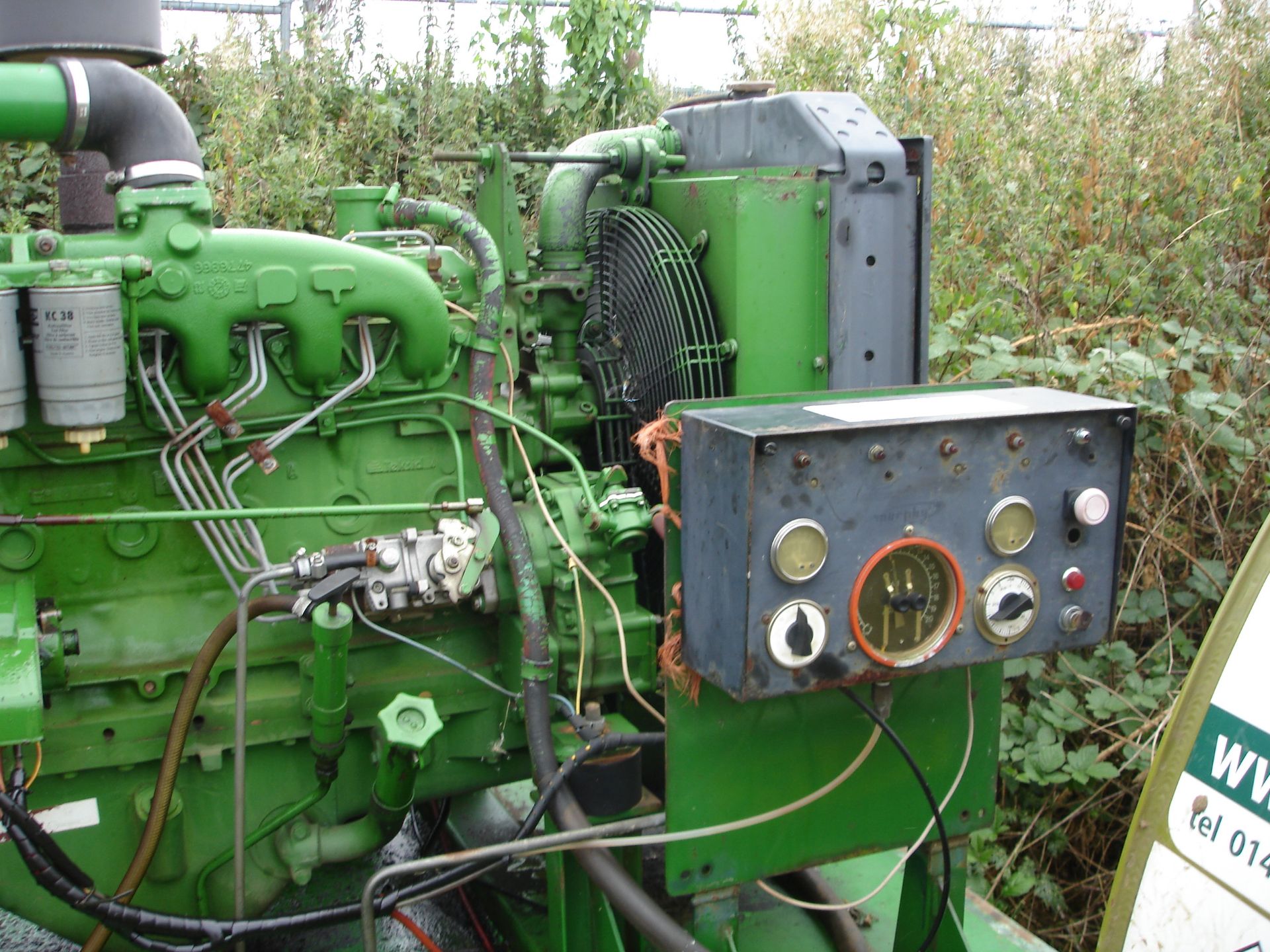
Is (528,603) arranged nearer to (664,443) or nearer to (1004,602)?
(664,443)

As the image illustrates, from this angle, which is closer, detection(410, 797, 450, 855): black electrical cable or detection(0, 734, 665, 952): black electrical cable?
detection(0, 734, 665, 952): black electrical cable

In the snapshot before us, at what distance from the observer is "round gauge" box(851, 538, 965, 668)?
5.84 ft

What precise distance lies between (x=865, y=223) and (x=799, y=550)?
0.99 meters

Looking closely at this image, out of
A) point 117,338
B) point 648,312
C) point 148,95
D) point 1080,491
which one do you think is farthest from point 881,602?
point 148,95

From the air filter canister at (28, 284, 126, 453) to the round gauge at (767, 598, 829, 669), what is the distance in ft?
3.88

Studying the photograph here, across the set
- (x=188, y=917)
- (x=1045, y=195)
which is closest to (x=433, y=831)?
(x=188, y=917)

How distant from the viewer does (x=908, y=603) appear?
1.78m

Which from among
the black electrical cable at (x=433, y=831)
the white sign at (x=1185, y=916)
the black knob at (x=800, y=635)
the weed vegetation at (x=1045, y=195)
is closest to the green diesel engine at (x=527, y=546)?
the black knob at (x=800, y=635)

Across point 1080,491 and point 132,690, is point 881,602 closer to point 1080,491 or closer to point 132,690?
point 1080,491

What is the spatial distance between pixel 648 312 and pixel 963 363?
170 centimetres

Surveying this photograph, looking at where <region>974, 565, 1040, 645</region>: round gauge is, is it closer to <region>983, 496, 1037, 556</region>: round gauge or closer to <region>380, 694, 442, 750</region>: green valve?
<region>983, 496, 1037, 556</region>: round gauge

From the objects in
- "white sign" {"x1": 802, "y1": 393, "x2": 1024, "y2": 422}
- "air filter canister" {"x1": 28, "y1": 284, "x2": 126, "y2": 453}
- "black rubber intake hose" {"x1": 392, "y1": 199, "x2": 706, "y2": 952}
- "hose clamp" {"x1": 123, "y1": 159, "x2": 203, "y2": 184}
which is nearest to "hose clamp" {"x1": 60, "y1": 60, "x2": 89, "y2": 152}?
"hose clamp" {"x1": 123, "y1": 159, "x2": 203, "y2": 184}

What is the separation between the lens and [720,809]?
1987 mm

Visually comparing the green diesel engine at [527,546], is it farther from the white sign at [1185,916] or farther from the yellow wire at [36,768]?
the white sign at [1185,916]
